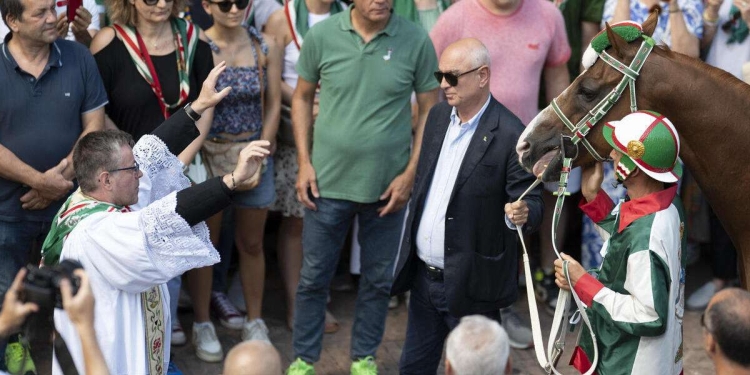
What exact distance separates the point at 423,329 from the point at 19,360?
2360 mm

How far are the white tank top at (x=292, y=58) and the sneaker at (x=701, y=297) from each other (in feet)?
11.4

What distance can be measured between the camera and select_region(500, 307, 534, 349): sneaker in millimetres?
4205

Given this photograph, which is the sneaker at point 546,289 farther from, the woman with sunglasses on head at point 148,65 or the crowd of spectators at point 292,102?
the woman with sunglasses on head at point 148,65

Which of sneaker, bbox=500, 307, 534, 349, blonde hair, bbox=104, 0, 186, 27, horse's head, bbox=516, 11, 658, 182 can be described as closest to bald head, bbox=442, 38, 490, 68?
horse's head, bbox=516, 11, 658, 182

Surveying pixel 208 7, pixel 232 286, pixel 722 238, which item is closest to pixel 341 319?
pixel 232 286

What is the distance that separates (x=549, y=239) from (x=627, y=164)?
3.62m

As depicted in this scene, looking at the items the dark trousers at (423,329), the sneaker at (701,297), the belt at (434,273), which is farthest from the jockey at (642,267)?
the sneaker at (701,297)

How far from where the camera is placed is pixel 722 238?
837cm

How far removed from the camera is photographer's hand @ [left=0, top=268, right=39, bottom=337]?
12.1ft

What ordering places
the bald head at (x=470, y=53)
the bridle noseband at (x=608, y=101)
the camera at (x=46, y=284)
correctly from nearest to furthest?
the camera at (x=46, y=284), the bridle noseband at (x=608, y=101), the bald head at (x=470, y=53)

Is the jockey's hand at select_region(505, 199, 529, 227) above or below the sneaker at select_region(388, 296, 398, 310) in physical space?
above

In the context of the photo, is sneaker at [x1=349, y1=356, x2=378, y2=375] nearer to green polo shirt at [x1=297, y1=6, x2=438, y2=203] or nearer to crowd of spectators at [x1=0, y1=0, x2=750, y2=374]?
crowd of spectators at [x1=0, y1=0, x2=750, y2=374]

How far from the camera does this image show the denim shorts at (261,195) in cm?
735

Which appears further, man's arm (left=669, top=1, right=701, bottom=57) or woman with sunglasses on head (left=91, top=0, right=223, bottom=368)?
man's arm (left=669, top=1, right=701, bottom=57)
